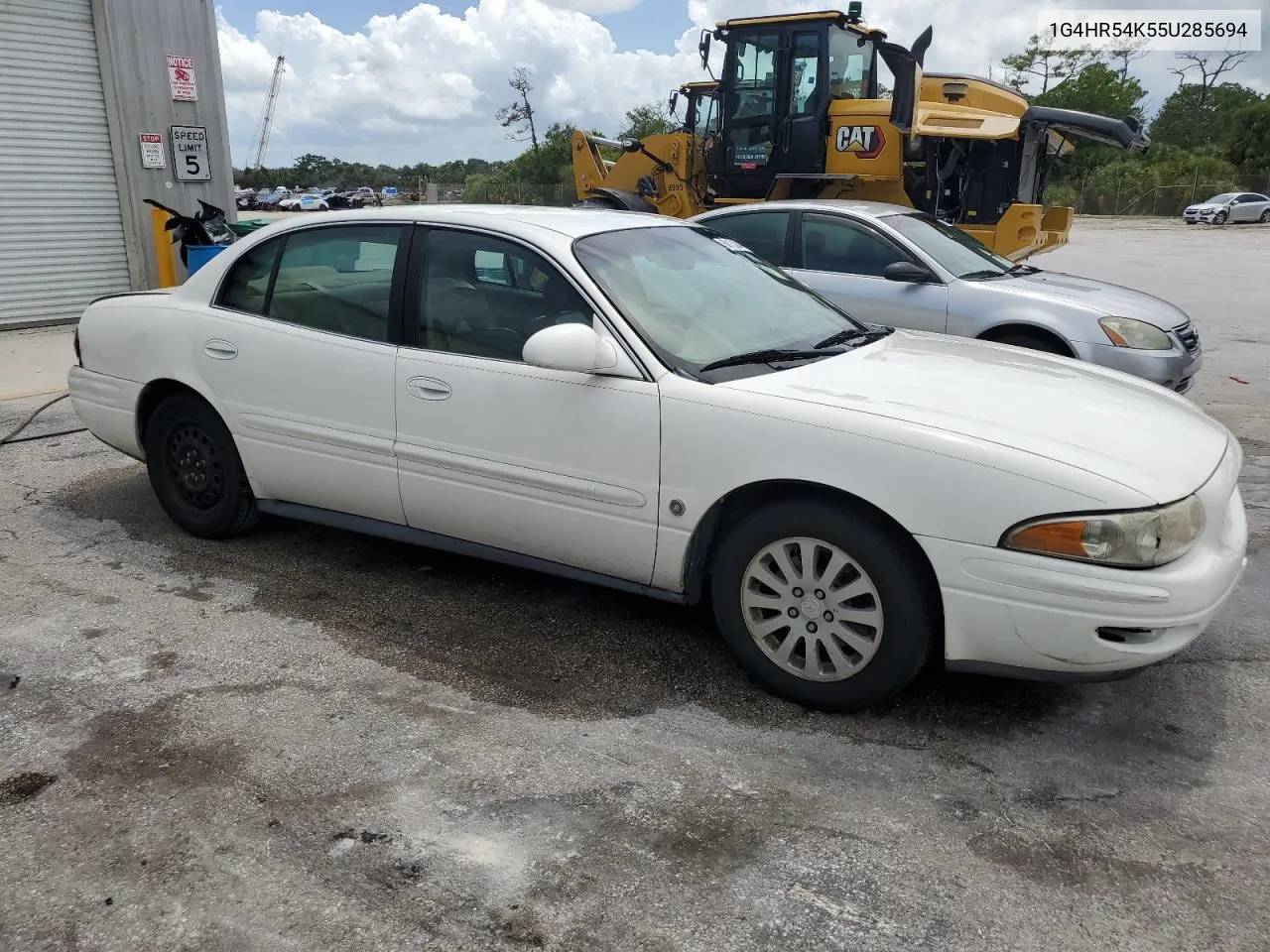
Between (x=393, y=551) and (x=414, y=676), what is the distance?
4.27 feet

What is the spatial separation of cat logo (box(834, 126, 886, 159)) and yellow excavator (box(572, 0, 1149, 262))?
1 centimetres

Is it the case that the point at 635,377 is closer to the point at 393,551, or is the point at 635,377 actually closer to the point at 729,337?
the point at 729,337

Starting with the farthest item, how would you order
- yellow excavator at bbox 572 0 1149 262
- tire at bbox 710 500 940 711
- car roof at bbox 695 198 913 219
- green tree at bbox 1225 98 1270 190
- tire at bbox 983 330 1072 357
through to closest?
green tree at bbox 1225 98 1270 190
yellow excavator at bbox 572 0 1149 262
car roof at bbox 695 198 913 219
tire at bbox 983 330 1072 357
tire at bbox 710 500 940 711

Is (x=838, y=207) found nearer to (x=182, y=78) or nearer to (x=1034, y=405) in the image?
(x=1034, y=405)

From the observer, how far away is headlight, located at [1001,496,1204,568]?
277cm

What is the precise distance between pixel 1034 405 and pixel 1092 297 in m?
4.08

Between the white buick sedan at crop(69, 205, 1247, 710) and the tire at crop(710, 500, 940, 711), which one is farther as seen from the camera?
the tire at crop(710, 500, 940, 711)

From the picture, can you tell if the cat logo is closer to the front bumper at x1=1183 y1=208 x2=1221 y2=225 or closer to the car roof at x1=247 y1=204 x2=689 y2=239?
the car roof at x1=247 y1=204 x2=689 y2=239

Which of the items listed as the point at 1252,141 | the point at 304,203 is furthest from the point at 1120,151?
the point at 304,203

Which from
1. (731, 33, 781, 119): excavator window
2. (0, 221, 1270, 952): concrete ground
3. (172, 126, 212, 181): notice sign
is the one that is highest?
(731, 33, 781, 119): excavator window

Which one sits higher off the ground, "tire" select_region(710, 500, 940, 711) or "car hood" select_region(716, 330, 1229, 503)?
"car hood" select_region(716, 330, 1229, 503)

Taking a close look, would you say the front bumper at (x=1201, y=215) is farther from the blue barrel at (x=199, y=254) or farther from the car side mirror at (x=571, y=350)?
the car side mirror at (x=571, y=350)

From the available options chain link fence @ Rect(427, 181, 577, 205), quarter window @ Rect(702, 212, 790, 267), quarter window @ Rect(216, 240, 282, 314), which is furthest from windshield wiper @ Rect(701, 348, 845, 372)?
chain link fence @ Rect(427, 181, 577, 205)

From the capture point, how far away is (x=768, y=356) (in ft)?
11.9
